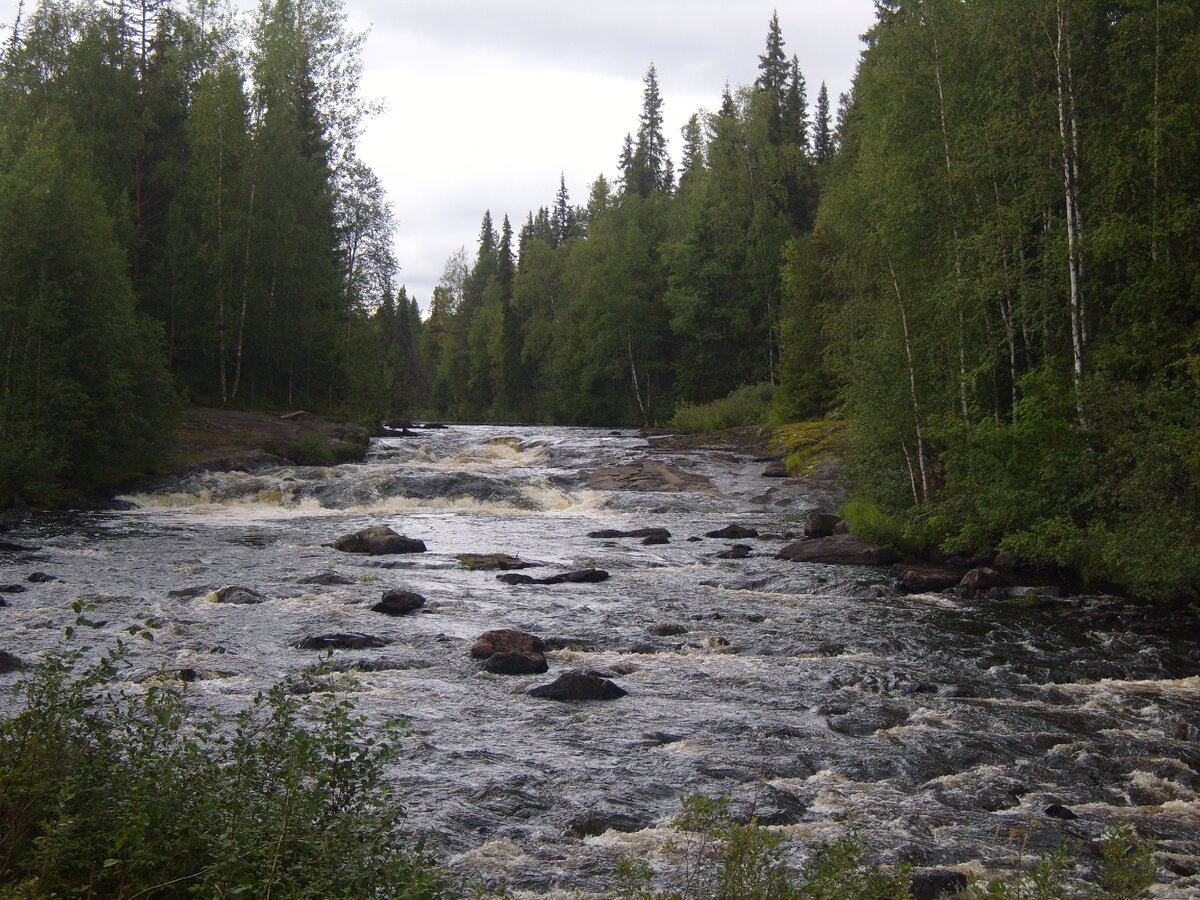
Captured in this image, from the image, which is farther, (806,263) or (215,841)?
(806,263)

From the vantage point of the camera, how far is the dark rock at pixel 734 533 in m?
25.8

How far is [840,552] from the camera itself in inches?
875

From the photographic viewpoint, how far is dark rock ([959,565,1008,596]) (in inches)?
736

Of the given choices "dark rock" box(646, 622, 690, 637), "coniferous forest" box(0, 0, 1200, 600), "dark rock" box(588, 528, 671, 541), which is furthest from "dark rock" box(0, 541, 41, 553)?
"dark rock" box(646, 622, 690, 637)

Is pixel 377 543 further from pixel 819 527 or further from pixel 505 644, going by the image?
pixel 819 527

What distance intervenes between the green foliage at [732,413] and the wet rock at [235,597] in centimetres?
3478

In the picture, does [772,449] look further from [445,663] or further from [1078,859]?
[1078,859]

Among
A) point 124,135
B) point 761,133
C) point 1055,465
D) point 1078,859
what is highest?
point 761,133

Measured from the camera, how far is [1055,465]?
18781 millimetres

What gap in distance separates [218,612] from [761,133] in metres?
52.7

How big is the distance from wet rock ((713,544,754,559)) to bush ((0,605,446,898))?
54.2 ft

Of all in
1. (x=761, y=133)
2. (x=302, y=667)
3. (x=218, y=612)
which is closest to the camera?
(x=302, y=667)

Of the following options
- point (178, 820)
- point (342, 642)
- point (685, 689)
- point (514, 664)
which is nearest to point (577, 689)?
point (514, 664)

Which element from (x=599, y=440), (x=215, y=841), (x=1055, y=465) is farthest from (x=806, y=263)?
(x=215, y=841)
